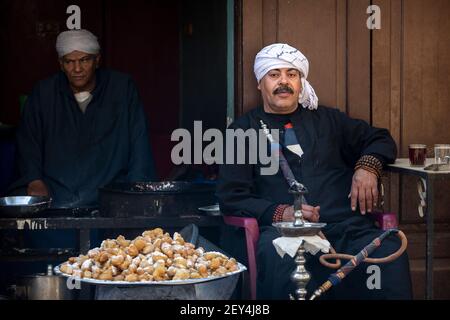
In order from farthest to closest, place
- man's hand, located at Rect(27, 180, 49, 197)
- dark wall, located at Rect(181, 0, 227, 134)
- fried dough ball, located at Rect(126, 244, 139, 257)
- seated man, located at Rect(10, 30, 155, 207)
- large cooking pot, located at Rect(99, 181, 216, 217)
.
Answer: dark wall, located at Rect(181, 0, 227, 134) < seated man, located at Rect(10, 30, 155, 207) < man's hand, located at Rect(27, 180, 49, 197) < large cooking pot, located at Rect(99, 181, 216, 217) < fried dough ball, located at Rect(126, 244, 139, 257)

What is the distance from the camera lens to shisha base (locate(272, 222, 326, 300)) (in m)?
4.26

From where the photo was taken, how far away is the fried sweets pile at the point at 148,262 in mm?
4156

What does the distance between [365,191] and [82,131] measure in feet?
8.42

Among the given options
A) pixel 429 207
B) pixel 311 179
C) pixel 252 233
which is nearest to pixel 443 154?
pixel 429 207

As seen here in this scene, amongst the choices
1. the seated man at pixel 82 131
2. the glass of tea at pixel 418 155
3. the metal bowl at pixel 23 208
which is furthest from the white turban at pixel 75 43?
the glass of tea at pixel 418 155

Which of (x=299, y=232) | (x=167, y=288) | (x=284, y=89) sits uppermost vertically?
(x=284, y=89)

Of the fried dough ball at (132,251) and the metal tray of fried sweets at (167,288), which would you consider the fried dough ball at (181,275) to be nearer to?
the metal tray of fried sweets at (167,288)

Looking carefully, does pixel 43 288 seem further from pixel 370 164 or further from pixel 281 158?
pixel 370 164

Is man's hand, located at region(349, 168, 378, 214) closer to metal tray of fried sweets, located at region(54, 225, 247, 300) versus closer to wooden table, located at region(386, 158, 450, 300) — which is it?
wooden table, located at region(386, 158, 450, 300)

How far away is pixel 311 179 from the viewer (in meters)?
5.13

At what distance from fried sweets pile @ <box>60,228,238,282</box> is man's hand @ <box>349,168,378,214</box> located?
0.96 m

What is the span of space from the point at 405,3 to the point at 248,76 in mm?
1177

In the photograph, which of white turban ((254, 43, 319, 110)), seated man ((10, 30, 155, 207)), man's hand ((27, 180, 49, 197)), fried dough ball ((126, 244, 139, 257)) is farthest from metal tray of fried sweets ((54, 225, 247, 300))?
seated man ((10, 30, 155, 207))

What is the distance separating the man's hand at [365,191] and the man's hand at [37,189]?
7.94 ft
